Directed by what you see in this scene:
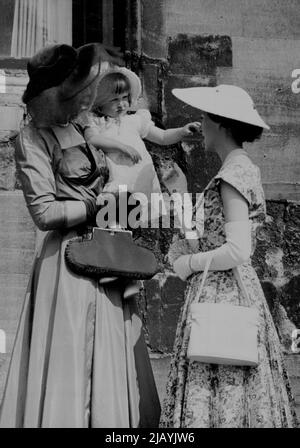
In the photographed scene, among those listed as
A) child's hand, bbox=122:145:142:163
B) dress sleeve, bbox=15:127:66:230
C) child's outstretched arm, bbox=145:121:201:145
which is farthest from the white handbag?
child's outstretched arm, bbox=145:121:201:145

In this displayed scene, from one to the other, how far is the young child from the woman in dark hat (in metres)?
0.13

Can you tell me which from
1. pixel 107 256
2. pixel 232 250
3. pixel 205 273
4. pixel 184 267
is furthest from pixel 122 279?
pixel 232 250

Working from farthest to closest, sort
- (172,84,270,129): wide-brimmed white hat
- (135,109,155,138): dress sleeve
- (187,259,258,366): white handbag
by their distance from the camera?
(135,109,155,138): dress sleeve < (172,84,270,129): wide-brimmed white hat < (187,259,258,366): white handbag

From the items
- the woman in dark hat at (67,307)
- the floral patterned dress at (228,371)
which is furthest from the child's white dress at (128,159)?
the floral patterned dress at (228,371)

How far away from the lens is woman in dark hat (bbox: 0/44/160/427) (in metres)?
5.61

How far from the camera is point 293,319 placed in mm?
7328

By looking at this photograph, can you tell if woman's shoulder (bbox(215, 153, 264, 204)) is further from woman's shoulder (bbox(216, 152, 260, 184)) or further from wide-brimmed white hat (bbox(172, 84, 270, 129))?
wide-brimmed white hat (bbox(172, 84, 270, 129))

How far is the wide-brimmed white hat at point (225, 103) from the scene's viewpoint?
Answer: 5.77 m

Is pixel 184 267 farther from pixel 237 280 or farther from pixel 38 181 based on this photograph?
pixel 38 181

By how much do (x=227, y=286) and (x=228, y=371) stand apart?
1.36ft

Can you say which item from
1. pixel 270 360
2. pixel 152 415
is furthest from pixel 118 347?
pixel 270 360

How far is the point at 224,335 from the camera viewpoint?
5.33 meters

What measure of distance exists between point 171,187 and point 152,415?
1.97 metres
